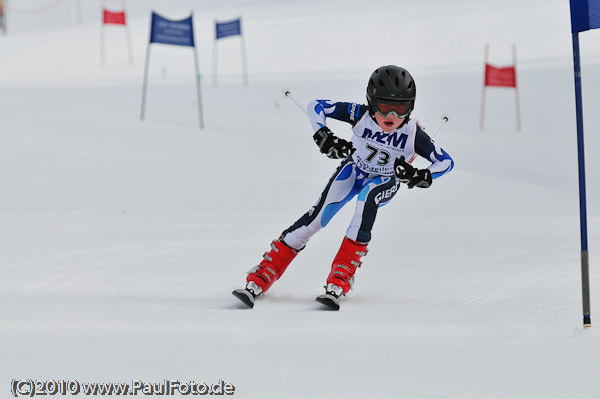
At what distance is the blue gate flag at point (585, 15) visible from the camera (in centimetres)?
354

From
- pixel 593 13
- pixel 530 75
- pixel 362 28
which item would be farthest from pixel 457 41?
pixel 593 13

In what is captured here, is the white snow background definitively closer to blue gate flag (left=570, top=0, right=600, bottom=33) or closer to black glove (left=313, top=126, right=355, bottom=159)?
black glove (left=313, top=126, right=355, bottom=159)

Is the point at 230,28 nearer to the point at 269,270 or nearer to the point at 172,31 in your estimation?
the point at 172,31

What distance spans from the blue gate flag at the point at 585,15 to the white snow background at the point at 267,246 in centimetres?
142

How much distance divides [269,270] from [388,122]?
3.82 feet

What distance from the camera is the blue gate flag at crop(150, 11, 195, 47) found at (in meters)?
13.1

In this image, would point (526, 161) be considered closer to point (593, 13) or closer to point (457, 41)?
point (593, 13)

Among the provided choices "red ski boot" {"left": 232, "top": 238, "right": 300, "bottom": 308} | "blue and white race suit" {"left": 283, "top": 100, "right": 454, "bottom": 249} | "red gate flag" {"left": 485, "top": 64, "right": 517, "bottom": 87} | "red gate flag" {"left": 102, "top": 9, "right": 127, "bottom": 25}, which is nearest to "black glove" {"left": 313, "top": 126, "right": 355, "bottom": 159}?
"blue and white race suit" {"left": 283, "top": 100, "right": 454, "bottom": 249}

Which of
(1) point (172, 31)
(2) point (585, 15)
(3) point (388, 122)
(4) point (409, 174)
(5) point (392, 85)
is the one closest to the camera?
(2) point (585, 15)

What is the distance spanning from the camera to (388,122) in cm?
458

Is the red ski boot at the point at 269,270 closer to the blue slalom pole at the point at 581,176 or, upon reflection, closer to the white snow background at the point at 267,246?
the white snow background at the point at 267,246

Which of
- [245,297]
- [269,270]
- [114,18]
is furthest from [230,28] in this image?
[245,297]

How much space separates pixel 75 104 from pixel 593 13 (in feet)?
44.9

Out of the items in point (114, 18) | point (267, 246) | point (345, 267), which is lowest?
point (267, 246)
